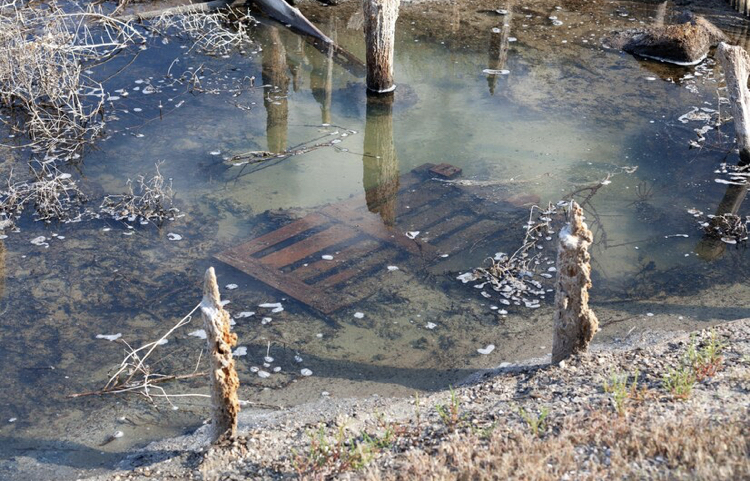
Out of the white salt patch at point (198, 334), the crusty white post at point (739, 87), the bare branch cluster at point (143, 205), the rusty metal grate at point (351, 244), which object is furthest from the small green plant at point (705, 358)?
the bare branch cluster at point (143, 205)

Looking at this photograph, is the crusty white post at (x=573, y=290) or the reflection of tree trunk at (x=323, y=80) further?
the reflection of tree trunk at (x=323, y=80)

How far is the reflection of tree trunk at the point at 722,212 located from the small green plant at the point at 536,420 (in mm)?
4040

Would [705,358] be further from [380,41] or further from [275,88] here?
[275,88]

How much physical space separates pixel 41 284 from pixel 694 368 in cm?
602

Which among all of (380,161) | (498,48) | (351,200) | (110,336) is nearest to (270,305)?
(110,336)

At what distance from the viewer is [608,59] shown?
531 inches

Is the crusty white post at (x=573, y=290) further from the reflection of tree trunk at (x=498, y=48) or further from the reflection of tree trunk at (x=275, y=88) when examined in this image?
the reflection of tree trunk at (x=498, y=48)

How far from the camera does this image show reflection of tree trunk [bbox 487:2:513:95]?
12.6 m

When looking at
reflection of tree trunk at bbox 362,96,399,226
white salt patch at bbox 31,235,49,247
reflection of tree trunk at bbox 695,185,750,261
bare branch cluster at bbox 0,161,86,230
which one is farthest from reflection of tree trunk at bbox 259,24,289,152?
reflection of tree trunk at bbox 695,185,750,261

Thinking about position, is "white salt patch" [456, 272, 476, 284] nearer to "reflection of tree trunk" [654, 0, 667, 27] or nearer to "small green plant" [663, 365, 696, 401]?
"small green plant" [663, 365, 696, 401]

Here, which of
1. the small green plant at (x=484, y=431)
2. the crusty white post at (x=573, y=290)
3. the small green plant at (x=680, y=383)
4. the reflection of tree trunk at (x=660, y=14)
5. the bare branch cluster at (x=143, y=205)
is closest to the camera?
the small green plant at (x=484, y=431)

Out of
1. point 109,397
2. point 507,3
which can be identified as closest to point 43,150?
point 109,397

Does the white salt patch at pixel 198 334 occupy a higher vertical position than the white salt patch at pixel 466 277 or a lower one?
lower

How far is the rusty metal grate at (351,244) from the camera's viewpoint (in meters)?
7.55
